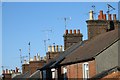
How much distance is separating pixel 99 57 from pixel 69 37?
583 inches

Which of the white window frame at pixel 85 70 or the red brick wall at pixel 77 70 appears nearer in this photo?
the red brick wall at pixel 77 70

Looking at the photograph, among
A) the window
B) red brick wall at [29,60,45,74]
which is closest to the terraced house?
the window

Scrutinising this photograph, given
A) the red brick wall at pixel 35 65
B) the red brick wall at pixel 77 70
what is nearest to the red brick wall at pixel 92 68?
the red brick wall at pixel 77 70

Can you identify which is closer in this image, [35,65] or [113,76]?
[113,76]

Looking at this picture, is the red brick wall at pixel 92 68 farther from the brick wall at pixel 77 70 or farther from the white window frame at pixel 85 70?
the white window frame at pixel 85 70

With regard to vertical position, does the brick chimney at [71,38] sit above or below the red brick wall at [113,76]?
above

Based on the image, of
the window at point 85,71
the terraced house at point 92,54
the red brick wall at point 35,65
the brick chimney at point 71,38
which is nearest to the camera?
the terraced house at point 92,54

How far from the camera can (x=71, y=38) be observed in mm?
38281

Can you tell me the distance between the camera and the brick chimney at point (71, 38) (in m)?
37.5

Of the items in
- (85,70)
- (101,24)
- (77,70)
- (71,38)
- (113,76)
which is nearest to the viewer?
(113,76)

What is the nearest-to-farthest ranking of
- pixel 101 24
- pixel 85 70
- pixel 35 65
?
pixel 85 70, pixel 101 24, pixel 35 65

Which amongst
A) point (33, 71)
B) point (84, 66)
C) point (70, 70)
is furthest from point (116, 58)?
point (33, 71)

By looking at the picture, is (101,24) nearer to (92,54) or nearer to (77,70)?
(77,70)

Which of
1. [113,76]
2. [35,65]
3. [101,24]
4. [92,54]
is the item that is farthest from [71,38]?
[113,76]
